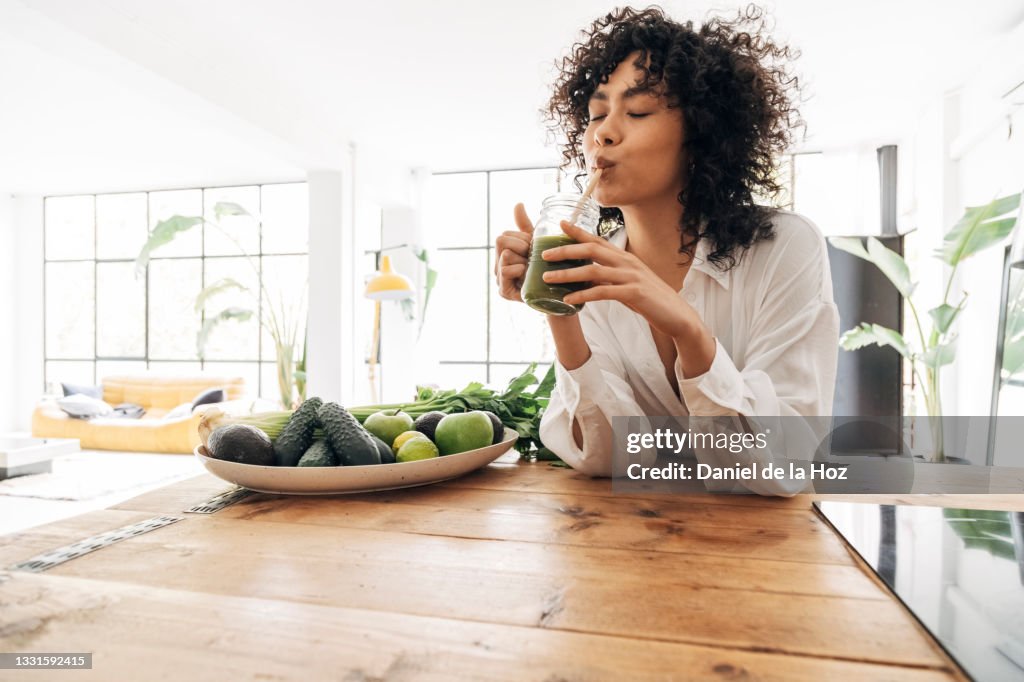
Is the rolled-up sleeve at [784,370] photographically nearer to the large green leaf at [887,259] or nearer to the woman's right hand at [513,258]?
the woman's right hand at [513,258]

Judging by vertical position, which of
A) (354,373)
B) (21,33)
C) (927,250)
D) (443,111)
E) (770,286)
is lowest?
(354,373)

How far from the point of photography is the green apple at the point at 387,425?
42.8 inches

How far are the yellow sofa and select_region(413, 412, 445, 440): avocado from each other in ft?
18.3

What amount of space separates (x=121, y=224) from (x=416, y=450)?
31.2ft

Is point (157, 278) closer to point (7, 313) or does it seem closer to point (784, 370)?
point (7, 313)

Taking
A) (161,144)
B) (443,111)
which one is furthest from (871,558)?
(161,144)

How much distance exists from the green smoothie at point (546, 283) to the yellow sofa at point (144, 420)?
231 inches

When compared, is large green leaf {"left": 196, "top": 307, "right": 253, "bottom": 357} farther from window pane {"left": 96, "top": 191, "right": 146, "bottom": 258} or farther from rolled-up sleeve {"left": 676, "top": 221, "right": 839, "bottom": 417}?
rolled-up sleeve {"left": 676, "top": 221, "right": 839, "bottom": 417}

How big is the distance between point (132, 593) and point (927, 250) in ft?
20.2

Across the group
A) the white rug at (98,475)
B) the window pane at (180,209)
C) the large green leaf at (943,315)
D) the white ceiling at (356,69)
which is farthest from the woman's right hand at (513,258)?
the window pane at (180,209)

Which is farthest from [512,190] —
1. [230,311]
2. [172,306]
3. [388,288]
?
[172,306]

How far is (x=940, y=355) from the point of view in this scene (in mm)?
4160

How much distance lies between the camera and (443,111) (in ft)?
18.7

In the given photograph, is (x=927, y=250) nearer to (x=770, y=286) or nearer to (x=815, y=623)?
(x=770, y=286)
